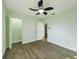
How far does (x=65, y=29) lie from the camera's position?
15.8 feet

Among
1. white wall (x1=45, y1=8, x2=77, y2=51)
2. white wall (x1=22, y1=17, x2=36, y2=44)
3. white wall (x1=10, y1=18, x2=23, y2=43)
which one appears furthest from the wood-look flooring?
white wall (x1=10, y1=18, x2=23, y2=43)

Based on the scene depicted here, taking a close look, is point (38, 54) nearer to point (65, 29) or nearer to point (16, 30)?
point (65, 29)

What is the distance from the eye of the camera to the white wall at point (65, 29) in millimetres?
4266

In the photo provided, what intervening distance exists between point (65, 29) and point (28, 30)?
314 centimetres

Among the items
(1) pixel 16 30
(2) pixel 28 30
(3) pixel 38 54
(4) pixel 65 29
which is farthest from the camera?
(1) pixel 16 30

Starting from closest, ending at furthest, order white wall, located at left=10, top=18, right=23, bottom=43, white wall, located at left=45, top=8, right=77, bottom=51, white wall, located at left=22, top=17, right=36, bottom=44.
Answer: white wall, located at left=45, top=8, right=77, bottom=51
white wall, located at left=22, top=17, right=36, bottom=44
white wall, located at left=10, top=18, right=23, bottom=43

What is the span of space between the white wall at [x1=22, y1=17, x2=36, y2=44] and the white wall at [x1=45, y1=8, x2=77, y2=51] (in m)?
1.77

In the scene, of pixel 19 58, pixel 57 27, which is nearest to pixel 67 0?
pixel 57 27

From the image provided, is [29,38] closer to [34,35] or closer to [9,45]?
[34,35]

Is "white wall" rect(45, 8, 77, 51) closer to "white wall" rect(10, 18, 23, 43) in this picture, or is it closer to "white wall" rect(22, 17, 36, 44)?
"white wall" rect(22, 17, 36, 44)

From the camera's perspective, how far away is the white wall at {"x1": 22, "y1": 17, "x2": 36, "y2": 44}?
5980 millimetres

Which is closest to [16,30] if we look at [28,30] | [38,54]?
[28,30]

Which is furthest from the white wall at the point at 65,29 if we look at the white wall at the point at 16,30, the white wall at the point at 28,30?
the white wall at the point at 16,30

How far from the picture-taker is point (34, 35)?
6.87 metres
